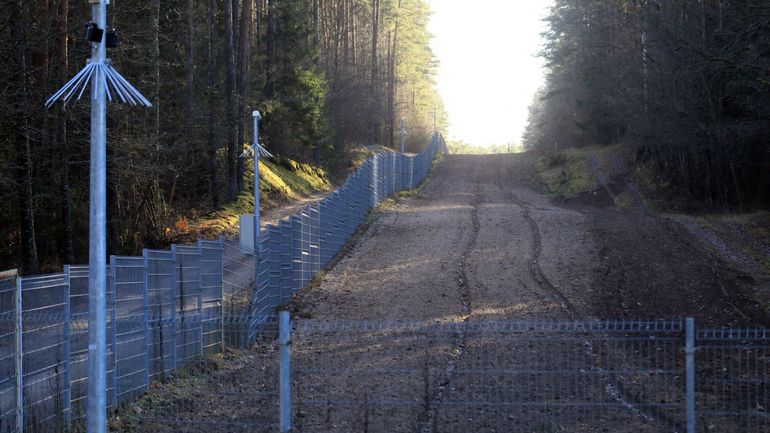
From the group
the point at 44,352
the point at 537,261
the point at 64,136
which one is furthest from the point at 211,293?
the point at 537,261

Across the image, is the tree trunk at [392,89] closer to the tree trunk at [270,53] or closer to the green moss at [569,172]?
the green moss at [569,172]

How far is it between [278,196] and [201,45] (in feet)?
25.3

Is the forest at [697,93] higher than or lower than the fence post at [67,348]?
higher

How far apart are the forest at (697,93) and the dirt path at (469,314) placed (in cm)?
393

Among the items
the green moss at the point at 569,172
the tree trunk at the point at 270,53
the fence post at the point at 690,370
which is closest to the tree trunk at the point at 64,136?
the fence post at the point at 690,370

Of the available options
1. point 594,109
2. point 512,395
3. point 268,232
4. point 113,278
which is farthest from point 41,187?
point 594,109

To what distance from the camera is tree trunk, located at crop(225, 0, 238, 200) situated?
31.7m

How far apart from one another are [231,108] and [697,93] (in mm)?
18595

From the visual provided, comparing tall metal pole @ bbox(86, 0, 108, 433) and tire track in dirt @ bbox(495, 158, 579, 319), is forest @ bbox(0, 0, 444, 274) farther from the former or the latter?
tire track in dirt @ bbox(495, 158, 579, 319)

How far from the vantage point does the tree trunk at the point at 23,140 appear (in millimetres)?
16641

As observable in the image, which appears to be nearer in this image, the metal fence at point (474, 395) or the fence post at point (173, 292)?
the metal fence at point (474, 395)

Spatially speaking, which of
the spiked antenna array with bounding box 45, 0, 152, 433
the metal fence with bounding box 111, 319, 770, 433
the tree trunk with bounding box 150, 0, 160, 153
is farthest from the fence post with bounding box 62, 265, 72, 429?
the tree trunk with bounding box 150, 0, 160, 153

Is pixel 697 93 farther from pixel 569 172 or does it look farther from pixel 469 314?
pixel 569 172

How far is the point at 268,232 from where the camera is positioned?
1741 centimetres
